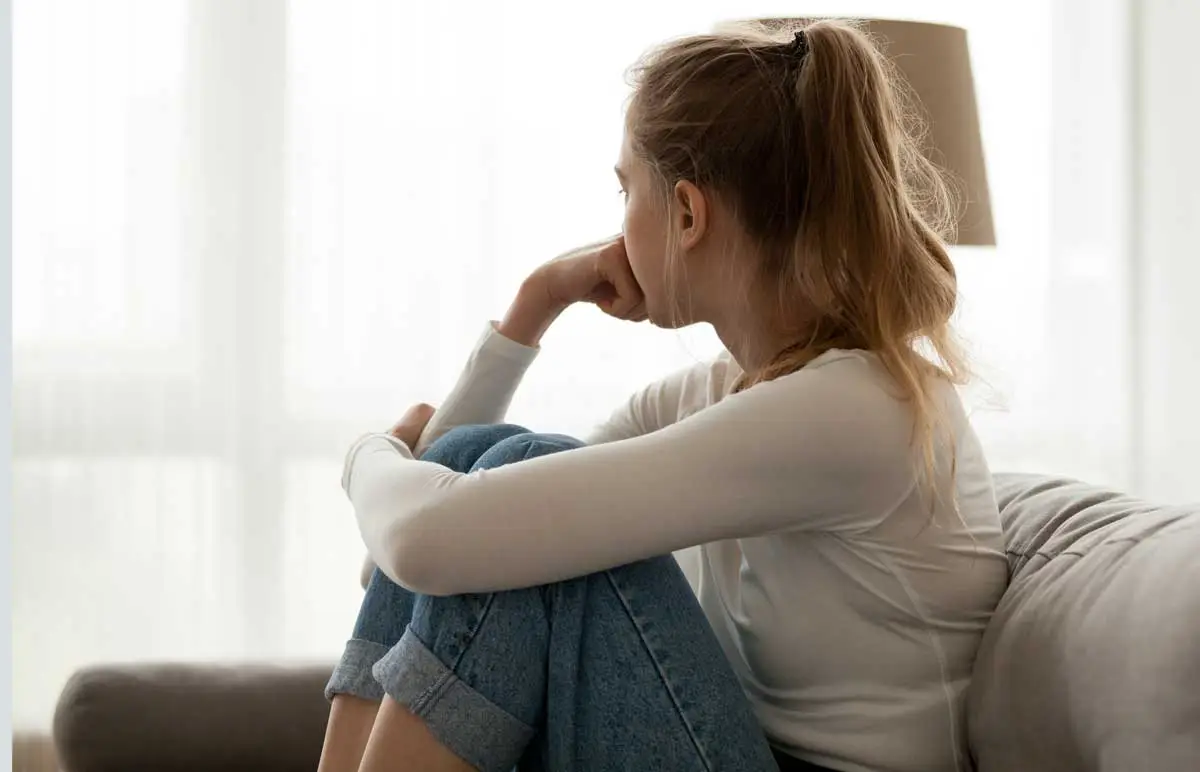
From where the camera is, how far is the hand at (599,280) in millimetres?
1464

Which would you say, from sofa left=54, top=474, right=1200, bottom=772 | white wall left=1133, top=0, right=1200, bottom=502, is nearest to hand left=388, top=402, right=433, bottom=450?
sofa left=54, top=474, right=1200, bottom=772

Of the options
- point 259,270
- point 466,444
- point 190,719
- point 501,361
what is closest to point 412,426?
point 501,361

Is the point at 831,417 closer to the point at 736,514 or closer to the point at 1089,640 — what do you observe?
the point at 736,514

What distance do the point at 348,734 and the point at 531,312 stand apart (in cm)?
57

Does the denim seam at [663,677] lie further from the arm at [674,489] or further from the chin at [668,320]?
the chin at [668,320]

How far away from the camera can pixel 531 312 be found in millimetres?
1576

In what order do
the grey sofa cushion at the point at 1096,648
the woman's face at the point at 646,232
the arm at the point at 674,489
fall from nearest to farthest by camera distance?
the grey sofa cushion at the point at 1096,648 < the arm at the point at 674,489 < the woman's face at the point at 646,232

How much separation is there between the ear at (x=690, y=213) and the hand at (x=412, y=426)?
1.35 feet

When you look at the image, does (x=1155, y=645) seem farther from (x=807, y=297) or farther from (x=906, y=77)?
(x=906, y=77)

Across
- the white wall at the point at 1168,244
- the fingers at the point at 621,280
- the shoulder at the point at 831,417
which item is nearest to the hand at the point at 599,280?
the fingers at the point at 621,280

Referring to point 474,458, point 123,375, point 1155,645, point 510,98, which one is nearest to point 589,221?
point 510,98

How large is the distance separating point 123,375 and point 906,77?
5.72 feet

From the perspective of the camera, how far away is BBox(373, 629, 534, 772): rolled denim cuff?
1059 mm

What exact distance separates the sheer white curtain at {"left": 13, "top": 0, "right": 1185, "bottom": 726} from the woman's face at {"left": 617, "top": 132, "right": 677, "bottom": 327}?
4.91 ft
